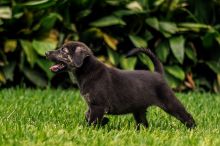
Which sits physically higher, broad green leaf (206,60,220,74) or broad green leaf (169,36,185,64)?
broad green leaf (169,36,185,64)

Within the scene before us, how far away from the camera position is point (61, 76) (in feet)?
39.0

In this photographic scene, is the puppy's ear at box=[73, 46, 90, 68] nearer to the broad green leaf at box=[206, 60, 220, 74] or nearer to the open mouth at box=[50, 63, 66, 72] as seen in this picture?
the open mouth at box=[50, 63, 66, 72]

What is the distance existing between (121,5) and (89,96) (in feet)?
18.8

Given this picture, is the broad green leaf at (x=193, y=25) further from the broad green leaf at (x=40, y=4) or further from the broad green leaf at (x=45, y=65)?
the broad green leaf at (x=45, y=65)

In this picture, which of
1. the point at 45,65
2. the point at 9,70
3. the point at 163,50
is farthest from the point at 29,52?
the point at 163,50

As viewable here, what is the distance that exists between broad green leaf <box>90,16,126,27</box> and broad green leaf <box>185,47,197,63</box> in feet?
4.34

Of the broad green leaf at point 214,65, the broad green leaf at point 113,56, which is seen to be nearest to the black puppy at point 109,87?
the broad green leaf at point 113,56

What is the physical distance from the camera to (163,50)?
468 inches

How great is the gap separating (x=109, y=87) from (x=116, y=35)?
18.3ft

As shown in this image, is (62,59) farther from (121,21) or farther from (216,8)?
(216,8)

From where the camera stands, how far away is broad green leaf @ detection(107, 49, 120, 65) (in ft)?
38.4

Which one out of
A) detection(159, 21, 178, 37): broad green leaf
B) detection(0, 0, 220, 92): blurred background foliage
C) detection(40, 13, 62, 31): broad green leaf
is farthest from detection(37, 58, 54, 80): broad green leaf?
detection(159, 21, 178, 37): broad green leaf

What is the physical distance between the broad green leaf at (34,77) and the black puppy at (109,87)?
193 inches

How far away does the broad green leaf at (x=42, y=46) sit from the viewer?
11.3 metres
